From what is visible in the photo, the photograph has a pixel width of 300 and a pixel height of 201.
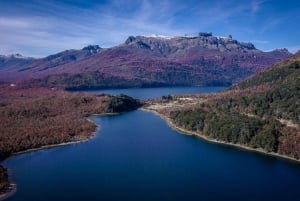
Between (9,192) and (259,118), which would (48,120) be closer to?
(9,192)

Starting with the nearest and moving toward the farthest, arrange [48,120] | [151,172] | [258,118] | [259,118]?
[151,172] < [258,118] < [259,118] < [48,120]

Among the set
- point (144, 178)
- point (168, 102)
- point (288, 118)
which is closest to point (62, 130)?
point (144, 178)

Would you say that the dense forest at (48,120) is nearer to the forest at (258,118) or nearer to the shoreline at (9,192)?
the shoreline at (9,192)

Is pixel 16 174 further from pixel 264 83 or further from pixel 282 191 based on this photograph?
pixel 264 83

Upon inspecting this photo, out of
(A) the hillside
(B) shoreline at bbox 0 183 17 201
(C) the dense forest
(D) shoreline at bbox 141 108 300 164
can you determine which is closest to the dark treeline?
(A) the hillside

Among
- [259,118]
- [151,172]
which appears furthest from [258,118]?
[151,172]

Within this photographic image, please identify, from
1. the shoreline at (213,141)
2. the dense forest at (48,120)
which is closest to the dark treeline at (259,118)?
the shoreline at (213,141)
